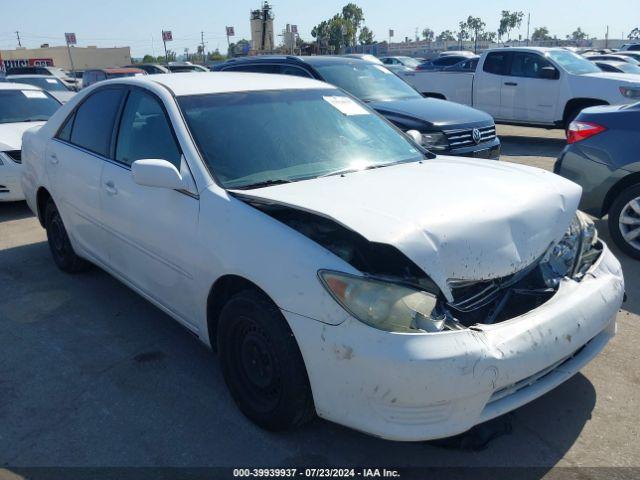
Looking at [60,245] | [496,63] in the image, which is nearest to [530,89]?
[496,63]

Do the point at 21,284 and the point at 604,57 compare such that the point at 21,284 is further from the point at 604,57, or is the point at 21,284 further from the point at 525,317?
the point at 604,57

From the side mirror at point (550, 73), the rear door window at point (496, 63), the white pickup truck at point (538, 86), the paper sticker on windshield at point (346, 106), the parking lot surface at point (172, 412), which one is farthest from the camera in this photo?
the rear door window at point (496, 63)

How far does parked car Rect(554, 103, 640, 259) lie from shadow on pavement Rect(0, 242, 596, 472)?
2421 millimetres

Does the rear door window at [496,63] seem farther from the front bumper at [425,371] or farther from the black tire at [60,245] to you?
the front bumper at [425,371]

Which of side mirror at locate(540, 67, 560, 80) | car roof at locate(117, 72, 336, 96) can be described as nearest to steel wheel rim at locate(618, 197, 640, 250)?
car roof at locate(117, 72, 336, 96)

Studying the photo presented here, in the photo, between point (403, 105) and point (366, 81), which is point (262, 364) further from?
point (366, 81)

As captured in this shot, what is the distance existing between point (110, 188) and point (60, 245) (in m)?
1.56

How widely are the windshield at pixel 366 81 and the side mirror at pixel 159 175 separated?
532cm

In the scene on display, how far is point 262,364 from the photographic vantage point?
272 centimetres

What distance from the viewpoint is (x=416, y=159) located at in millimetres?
3799

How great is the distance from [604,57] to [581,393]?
66.2ft

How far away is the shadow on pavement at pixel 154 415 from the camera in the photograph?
8.72 feet

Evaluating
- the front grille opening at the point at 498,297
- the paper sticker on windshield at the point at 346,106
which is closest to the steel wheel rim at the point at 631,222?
the paper sticker on windshield at the point at 346,106

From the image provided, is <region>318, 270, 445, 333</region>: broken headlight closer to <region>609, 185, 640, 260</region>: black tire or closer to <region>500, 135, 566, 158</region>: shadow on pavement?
<region>609, 185, 640, 260</region>: black tire
